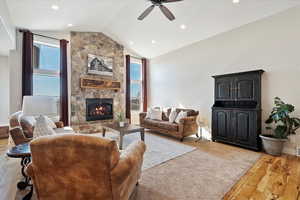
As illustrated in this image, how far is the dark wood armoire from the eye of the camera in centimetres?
353

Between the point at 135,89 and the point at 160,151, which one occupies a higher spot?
the point at 135,89

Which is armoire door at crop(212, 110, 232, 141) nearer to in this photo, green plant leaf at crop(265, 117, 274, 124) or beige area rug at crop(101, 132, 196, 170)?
green plant leaf at crop(265, 117, 274, 124)

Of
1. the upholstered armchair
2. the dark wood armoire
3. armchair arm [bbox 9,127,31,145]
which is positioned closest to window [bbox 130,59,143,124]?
the dark wood armoire

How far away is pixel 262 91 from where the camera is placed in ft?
12.2

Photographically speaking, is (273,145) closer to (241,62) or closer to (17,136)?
(241,62)

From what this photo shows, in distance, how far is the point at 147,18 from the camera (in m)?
4.50

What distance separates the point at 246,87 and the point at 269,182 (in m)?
2.28

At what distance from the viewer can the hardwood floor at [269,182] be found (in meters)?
1.89

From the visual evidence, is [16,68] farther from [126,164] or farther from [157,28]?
[126,164]

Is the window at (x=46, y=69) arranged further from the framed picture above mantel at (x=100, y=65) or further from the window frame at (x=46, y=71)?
the framed picture above mantel at (x=100, y=65)

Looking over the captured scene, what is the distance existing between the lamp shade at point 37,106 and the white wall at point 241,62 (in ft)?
14.1

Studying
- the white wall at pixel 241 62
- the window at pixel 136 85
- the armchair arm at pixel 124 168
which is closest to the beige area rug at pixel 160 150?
the armchair arm at pixel 124 168

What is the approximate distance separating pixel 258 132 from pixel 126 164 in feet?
11.6

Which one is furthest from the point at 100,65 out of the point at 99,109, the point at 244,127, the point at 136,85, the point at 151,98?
the point at 244,127
